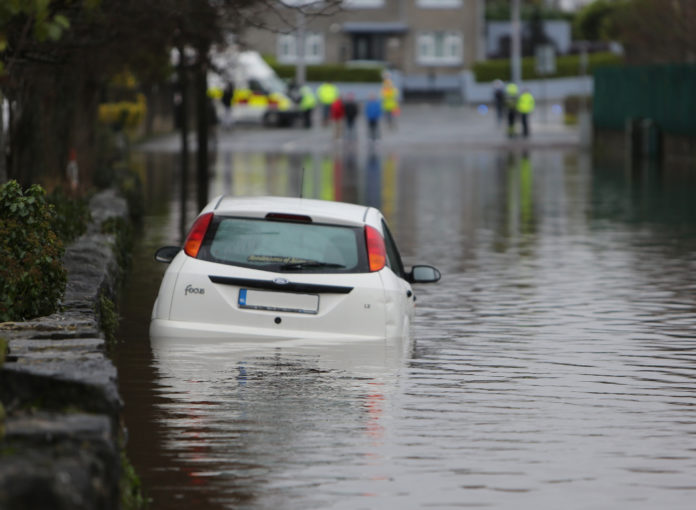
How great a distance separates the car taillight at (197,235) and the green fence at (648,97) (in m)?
32.5

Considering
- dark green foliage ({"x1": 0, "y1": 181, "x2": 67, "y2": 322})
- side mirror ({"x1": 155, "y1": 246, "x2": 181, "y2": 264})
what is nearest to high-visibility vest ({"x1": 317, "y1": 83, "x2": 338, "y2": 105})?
side mirror ({"x1": 155, "y1": 246, "x2": 181, "y2": 264})

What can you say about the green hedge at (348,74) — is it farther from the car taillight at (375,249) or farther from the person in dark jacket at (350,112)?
the car taillight at (375,249)

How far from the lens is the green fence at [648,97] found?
44.3 metres

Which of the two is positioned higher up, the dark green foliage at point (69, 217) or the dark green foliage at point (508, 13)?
the dark green foliage at point (508, 13)

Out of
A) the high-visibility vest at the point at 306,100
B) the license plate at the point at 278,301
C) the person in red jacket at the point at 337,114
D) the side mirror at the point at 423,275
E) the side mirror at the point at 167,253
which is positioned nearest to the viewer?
the license plate at the point at 278,301

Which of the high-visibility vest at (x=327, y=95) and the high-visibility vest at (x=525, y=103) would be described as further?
the high-visibility vest at (x=327, y=95)

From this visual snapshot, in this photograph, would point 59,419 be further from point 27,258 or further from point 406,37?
point 406,37

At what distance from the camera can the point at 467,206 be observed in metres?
30.1

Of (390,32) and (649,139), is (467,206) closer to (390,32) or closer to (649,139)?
(649,139)

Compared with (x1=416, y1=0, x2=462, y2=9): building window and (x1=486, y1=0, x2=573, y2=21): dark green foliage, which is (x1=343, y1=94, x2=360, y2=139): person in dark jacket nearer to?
(x1=416, y1=0, x2=462, y2=9): building window

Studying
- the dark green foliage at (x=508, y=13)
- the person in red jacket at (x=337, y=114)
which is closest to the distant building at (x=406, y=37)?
the dark green foliage at (x=508, y=13)

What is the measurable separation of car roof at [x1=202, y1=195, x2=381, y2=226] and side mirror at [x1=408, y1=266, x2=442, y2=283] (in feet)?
1.92

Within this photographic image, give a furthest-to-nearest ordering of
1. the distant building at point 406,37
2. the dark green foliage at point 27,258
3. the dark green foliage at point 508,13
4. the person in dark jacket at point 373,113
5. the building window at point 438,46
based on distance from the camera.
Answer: the dark green foliage at point 508,13, the building window at point 438,46, the distant building at point 406,37, the person in dark jacket at point 373,113, the dark green foliage at point 27,258

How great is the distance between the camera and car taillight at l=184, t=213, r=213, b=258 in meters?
11.9
